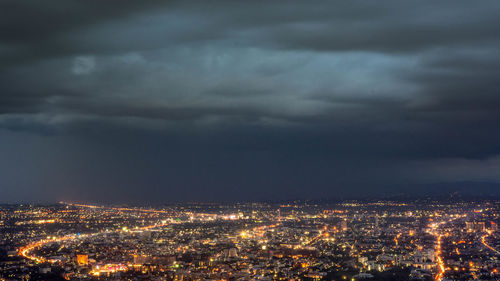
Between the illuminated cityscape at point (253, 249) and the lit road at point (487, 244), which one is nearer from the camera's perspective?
the illuminated cityscape at point (253, 249)

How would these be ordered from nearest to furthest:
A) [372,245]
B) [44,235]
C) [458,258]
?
[458,258]
[372,245]
[44,235]

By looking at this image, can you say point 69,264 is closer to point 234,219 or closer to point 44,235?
point 44,235

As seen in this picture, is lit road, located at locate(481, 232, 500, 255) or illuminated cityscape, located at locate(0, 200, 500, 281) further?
lit road, located at locate(481, 232, 500, 255)

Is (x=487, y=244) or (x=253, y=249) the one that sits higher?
(x=253, y=249)

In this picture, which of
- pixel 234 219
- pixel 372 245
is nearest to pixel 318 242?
pixel 372 245

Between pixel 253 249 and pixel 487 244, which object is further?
pixel 487 244

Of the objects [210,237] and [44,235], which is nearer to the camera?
[210,237]

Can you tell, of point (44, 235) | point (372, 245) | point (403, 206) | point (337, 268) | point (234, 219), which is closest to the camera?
point (337, 268)
